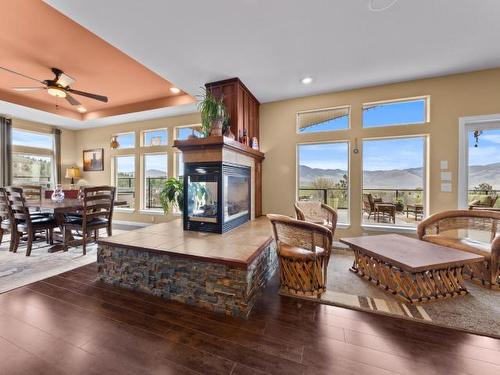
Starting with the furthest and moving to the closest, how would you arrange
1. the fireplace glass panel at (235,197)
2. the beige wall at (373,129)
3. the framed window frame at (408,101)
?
the framed window frame at (408,101), the beige wall at (373,129), the fireplace glass panel at (235,197)

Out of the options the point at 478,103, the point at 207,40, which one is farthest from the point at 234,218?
the point at 478,103

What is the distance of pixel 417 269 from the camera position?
1.93 meters

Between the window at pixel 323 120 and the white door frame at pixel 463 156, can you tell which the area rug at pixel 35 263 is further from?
the white door frame at pixel 463 156

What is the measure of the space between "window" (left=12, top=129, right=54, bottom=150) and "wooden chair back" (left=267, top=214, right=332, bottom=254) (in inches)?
282

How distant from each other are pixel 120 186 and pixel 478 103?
7.88 meters

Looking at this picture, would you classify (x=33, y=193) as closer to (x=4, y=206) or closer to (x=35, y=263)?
(x=4, y=206)

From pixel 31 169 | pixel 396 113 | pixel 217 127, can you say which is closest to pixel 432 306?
pixel 396 113

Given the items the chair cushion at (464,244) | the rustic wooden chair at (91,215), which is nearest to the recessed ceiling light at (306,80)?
the chair cushion at (464,244)

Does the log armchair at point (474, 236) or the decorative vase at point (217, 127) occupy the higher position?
the decorative vase at point (217, 127)

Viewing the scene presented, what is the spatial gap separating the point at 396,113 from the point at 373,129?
1.47 feet

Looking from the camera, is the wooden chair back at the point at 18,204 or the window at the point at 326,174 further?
the window at the point at 326,174

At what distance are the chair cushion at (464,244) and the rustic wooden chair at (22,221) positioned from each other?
5913 mm

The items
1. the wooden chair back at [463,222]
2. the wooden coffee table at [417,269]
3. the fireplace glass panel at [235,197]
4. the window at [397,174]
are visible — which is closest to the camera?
the wooden coffee table at [417,269]

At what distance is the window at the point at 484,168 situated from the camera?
10.6 ft
